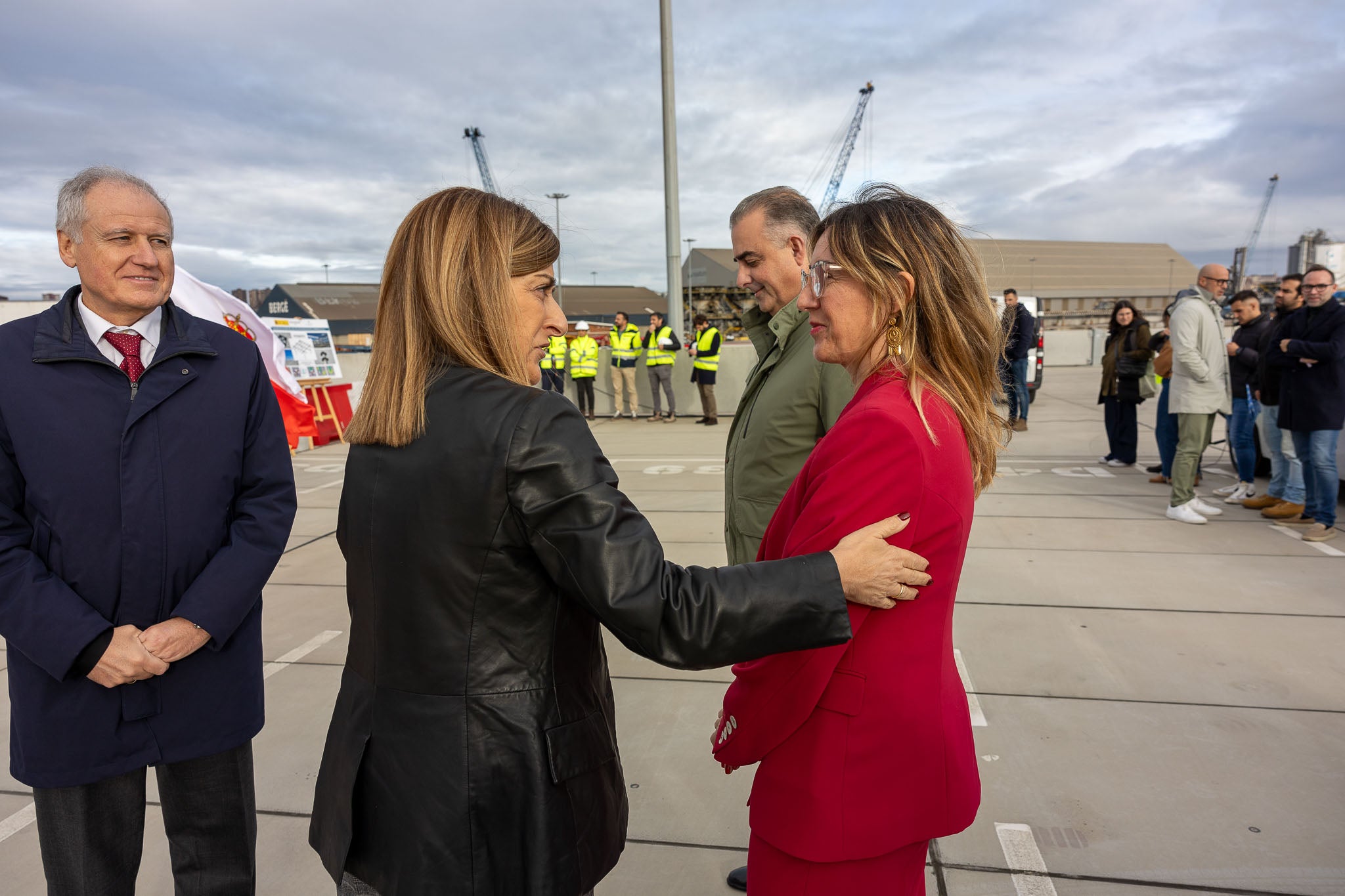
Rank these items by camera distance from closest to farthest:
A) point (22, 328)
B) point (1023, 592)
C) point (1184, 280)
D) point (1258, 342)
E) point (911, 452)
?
point (911, 452)
point (22, 328)
point (1023, 592)
point (1258, 342)
point (1184, 280)

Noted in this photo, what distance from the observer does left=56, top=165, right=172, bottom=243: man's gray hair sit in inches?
76.5

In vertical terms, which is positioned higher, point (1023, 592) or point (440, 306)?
point (440, 306)

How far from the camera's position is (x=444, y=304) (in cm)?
132

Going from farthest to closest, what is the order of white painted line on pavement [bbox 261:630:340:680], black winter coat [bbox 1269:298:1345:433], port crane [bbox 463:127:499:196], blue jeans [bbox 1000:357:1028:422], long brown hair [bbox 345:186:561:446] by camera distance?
port crane [bbox 463:127:499:196], blue jeans [bbox 1000:357:1028:422], black winter coat [bbox 1269:298:1345:433], white painted line on pavement [bbox 261:630:340:680], long brown hair [bbox 345:186:561:446]

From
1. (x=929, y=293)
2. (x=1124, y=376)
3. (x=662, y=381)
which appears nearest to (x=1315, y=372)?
(x=1124, y=376)

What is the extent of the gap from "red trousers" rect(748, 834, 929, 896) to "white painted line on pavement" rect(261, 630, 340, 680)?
3.19m

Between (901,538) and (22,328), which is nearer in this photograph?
(901,538)

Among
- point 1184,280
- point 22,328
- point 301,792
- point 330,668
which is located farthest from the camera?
point 1184,280

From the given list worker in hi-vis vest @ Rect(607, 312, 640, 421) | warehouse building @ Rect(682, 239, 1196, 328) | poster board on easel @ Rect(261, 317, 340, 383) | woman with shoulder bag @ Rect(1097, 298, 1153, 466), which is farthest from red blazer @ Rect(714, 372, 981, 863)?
warehouse building @ Rect(682, 239, 1196, 328)

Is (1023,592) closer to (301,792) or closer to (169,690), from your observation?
(301,792)

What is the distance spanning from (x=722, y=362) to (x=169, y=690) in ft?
39.3

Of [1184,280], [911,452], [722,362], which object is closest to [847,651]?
[911,452]

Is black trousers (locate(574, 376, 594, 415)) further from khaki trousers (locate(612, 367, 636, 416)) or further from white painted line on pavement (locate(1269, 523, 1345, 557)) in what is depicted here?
white painted line on pavement (locate(1269, 523, 1345, 557))

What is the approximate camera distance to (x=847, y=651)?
1292 millimetres
